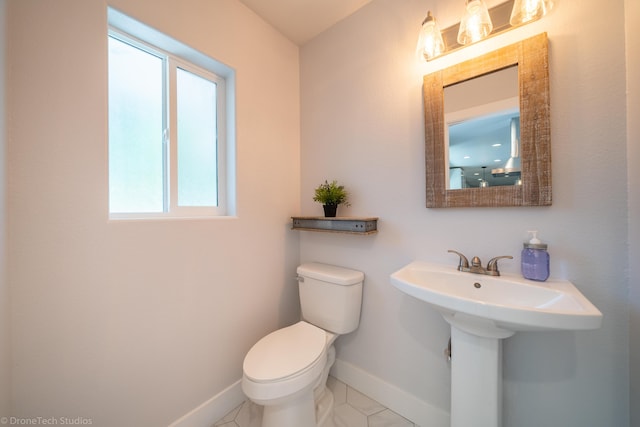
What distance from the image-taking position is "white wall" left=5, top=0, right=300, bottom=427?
757 mm

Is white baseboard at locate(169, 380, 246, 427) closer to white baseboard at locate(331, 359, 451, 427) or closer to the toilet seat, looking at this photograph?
the toilet seat

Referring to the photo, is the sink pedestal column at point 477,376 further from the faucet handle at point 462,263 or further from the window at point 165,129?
the window at point 165,129

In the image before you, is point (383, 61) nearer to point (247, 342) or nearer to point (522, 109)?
point (522, 109)

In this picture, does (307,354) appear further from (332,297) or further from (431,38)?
(431,38)

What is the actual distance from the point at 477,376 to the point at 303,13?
6.93 feet

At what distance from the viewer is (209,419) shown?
1.19 metres

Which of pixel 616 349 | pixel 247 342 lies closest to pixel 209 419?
pixel 247 342

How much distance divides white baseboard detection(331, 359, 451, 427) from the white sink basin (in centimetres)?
66

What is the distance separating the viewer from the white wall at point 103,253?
2.48ft

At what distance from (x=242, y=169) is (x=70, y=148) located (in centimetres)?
71

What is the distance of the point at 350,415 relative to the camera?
1240 mm

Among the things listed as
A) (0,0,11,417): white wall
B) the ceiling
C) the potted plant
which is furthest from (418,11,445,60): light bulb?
(0,0,11,417): white wall

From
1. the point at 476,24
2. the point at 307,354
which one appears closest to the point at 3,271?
the point at 307,354

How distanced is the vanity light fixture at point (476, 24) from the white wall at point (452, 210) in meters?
0.04
